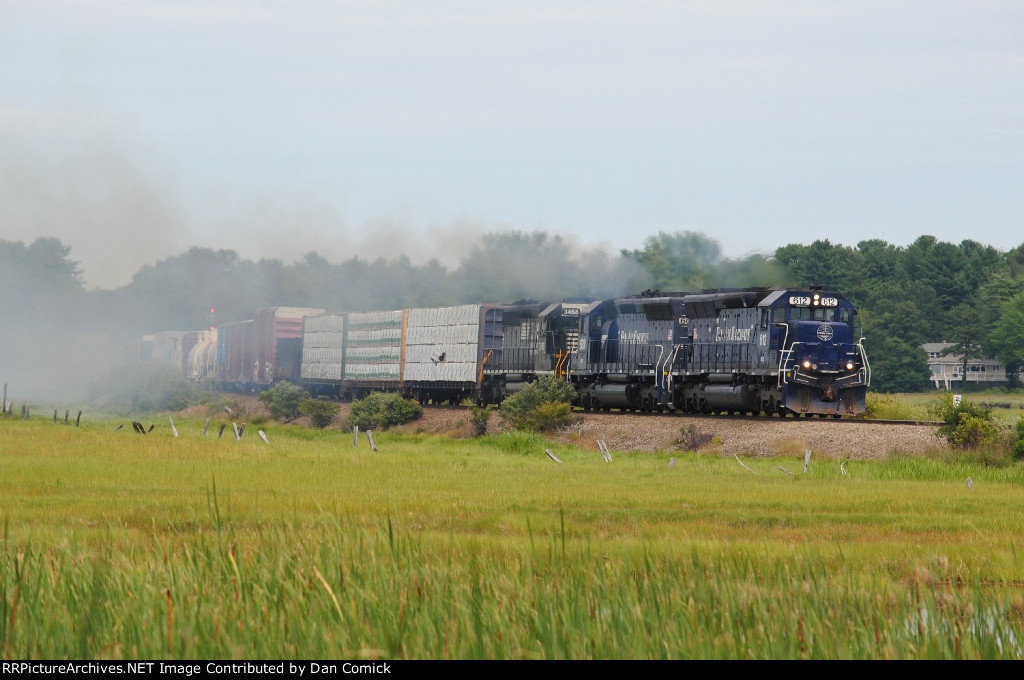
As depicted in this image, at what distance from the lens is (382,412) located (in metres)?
49.0

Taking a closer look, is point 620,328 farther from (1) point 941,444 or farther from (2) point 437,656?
(2) point 437,656

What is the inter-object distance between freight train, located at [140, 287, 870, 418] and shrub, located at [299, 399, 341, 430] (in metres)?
3.45

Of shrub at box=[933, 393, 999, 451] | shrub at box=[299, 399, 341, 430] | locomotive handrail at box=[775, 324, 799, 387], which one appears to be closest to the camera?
shrub at box=[933, 393, 999, 451]

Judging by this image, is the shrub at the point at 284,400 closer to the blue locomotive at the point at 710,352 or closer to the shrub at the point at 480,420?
the blue locomotive at the point at 710,352

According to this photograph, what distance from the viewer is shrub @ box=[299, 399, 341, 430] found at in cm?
5281

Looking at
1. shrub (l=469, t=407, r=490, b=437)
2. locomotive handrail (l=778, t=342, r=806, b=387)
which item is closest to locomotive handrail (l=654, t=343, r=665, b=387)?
locomotive handrail (l=778, t=342, r=806, b=387)

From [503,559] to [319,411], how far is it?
42.9m

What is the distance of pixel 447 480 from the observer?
2372cm

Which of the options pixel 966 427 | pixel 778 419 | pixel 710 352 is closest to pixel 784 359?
pixel 778 419

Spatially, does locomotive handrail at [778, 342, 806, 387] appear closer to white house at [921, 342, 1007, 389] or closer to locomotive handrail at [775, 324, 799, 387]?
locomotive handrail at [775, 324, 799, 387]

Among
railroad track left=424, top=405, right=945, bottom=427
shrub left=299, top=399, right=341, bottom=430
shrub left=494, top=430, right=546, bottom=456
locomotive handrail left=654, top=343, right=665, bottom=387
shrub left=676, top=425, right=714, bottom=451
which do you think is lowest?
shrub left=299, top=399, right=341, bottom=430

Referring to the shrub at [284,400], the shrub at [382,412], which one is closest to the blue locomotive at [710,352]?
the shrub at [382,412]

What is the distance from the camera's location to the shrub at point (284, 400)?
56.5m
